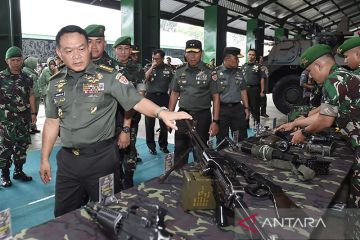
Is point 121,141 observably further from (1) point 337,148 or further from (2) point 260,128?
(1) point 337,148

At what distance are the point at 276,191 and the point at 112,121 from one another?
3.26 feet

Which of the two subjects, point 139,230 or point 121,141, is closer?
point 139,230

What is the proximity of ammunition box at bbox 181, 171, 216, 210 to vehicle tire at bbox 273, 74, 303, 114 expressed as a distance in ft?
24.6

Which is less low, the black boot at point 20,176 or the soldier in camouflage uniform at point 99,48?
the soldier in camouflage uniform at point 99,48

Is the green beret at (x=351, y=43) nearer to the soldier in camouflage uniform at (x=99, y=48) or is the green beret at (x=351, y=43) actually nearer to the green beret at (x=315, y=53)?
the green beret at (x=315, y=53)

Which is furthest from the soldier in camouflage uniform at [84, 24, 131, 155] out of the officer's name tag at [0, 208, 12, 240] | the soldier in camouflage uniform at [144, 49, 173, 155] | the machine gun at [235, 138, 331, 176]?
the soldier in camouflage uniform at [144, 49, 173, 155]

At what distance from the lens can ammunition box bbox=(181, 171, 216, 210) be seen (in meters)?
1.42

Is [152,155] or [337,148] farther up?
[337,148]

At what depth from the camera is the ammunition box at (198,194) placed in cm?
142

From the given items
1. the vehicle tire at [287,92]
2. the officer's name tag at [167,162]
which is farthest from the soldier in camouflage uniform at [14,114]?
the vehicle tire at [287,92]

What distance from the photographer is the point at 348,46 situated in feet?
7.71

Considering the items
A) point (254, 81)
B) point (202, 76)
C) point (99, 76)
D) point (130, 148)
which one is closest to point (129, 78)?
point (130, 148)

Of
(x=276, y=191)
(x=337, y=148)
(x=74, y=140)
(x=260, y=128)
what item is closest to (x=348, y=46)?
(x=337, y=148)

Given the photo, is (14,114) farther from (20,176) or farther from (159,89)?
(159,89)
